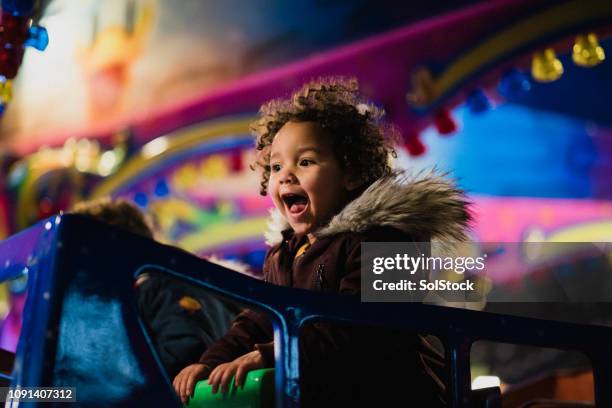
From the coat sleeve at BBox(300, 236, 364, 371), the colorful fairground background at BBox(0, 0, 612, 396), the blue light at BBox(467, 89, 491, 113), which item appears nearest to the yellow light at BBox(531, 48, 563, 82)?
the colorful fairground background at BBox(0, 0, 612, 396)

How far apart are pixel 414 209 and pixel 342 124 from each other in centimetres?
26

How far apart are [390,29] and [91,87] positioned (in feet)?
5.31

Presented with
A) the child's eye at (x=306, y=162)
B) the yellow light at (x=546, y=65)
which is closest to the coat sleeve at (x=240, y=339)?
the child's eye at (x=306, y=162)

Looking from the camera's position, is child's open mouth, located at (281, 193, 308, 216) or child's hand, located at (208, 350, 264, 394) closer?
child's hand, located at (208, 350, 264, 394)

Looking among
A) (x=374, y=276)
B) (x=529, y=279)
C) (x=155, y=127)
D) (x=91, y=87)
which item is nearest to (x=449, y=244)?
(x=374, y=276)

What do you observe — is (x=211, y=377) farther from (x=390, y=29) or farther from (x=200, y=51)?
(x=200, y=51)

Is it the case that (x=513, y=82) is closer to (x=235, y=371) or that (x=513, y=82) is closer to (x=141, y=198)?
(x=141, y=198)

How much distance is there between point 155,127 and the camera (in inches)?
158

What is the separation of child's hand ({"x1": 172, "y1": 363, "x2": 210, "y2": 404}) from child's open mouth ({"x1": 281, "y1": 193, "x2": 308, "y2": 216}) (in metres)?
0.35

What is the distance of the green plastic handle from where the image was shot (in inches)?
30.9

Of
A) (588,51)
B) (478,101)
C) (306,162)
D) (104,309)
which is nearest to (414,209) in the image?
(306,162)

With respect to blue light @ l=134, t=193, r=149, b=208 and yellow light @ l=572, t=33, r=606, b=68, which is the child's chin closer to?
yellow light @ l=572, t=33, r=606, b=68

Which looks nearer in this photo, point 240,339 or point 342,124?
point 240,339

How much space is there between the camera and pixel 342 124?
126 centimetres
